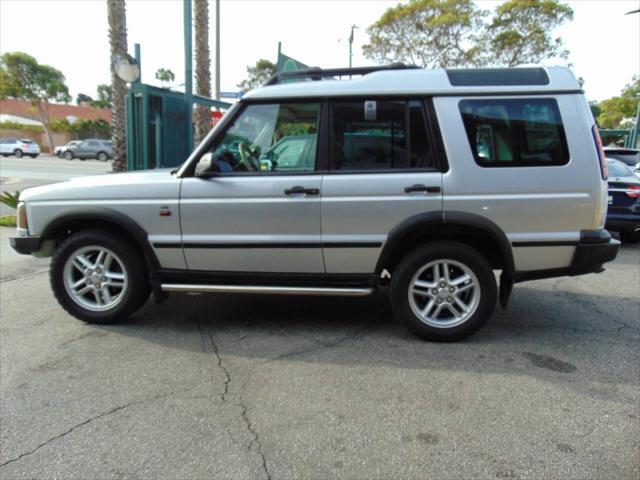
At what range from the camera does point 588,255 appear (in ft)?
12.2

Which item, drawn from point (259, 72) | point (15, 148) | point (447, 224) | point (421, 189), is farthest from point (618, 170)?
point (259, 72)

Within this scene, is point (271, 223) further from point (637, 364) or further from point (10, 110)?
point (10, 110)

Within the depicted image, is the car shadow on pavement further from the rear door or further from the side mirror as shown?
the side mirror

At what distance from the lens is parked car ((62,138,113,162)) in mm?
36156

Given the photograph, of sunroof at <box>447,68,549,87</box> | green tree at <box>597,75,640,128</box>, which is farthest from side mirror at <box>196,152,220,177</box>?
green tree at <box>597,75,640,128</box>

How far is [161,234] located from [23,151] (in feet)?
125

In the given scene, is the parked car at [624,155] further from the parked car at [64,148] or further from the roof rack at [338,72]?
the parked car at [64,148]

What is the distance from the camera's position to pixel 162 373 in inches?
134

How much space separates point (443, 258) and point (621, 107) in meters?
44.9

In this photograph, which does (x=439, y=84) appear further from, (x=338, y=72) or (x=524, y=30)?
(x=524, y=30)

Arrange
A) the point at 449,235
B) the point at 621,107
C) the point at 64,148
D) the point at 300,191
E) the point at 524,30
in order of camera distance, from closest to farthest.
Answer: the point at 300,191 < the point at 449,235 < the point at 524,30 < the point at 64,148 < the point at 621,107

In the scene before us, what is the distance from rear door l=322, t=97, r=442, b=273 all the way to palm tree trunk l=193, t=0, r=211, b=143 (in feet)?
41.0

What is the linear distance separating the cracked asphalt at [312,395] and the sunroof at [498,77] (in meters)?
2.03

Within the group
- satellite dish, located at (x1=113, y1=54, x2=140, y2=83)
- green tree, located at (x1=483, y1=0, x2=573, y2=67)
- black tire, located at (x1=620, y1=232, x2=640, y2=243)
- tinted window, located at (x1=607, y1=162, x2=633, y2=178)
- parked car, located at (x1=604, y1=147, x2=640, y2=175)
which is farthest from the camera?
green tree, located at (x1=483, y1=0, x2=573, y2=67)
